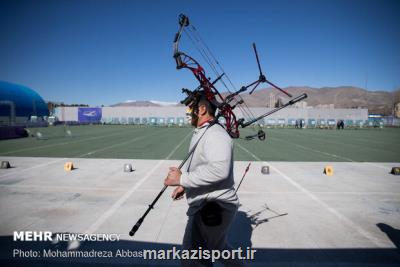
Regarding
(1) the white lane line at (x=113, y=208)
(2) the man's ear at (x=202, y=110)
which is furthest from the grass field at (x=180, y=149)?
(2) the man's ear at (x=202, y=110)

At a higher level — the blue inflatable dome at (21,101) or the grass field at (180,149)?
the blue inflatable dome at (21,101)

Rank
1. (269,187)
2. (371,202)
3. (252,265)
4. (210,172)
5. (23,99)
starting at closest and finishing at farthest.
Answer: (210,172) → (252,265) → (371,202) → (269,187) → (23,99)

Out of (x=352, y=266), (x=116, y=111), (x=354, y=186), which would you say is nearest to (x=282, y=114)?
(x=116, y=111)

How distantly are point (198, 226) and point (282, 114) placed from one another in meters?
77.5

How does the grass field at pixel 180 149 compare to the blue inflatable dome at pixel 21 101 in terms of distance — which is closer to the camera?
the grass field at pixel 180 149

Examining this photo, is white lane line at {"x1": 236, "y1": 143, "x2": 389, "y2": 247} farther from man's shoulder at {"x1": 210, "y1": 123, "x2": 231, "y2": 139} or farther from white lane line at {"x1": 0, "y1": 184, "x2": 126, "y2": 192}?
white lane line at {"x1": 0, "y1": 184, "x2": 126, "y2": 192}

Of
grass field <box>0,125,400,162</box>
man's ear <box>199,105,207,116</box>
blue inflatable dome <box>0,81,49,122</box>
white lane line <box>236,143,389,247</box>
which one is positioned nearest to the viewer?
man's ear <box>199,105,207,116</box>

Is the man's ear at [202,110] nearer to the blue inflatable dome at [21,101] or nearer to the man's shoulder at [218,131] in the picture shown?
the man's shoulder at [218,131]

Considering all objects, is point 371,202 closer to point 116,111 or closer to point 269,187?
point 269,187

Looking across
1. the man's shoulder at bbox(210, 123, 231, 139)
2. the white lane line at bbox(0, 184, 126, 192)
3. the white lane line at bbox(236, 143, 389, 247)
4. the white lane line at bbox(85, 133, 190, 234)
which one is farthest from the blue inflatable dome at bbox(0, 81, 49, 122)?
the man's shoulder at bbox(210, 123, 231, 139)

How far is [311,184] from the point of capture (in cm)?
935

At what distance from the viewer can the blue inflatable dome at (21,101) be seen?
6769cm

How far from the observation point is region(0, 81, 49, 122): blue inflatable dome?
67.7 m

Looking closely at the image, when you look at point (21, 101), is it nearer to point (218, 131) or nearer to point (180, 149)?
point (180, 149)
